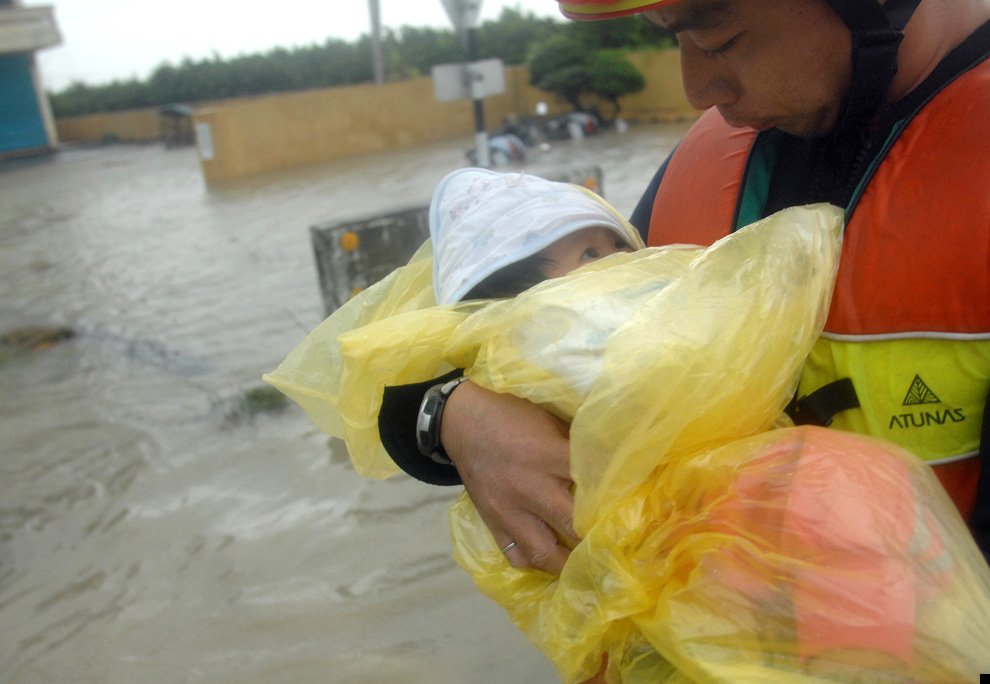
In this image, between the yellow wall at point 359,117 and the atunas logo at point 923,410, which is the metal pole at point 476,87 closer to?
the atunas logo at point 923,410

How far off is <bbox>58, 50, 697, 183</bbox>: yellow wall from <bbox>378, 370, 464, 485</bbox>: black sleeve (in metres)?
14.2

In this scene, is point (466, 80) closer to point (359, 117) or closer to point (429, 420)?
point (429, 420)

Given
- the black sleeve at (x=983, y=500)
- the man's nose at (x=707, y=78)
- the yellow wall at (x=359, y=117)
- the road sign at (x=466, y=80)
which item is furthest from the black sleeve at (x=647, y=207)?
the yellow wall at (x=359, y=117)

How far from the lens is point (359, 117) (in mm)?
19250

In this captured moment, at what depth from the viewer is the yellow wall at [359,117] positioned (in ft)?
54.4

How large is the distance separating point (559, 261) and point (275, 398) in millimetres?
3691

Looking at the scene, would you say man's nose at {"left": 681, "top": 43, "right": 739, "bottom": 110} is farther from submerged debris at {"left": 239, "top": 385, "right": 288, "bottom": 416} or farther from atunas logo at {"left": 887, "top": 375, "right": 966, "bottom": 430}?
submerged debris at {"left": 239, "top": 385, "right": 288, "bottom": 416}

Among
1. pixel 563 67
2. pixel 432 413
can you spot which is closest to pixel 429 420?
pixel 432 413

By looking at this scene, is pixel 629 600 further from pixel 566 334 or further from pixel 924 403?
pixel 924 403

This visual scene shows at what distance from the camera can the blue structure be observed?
88.2 ft

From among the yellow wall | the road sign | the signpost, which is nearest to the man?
the signpost

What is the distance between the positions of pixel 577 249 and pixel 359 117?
59.5 ft

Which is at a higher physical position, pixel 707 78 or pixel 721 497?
pixel 707 78

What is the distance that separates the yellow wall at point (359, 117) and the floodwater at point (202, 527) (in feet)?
27.9
